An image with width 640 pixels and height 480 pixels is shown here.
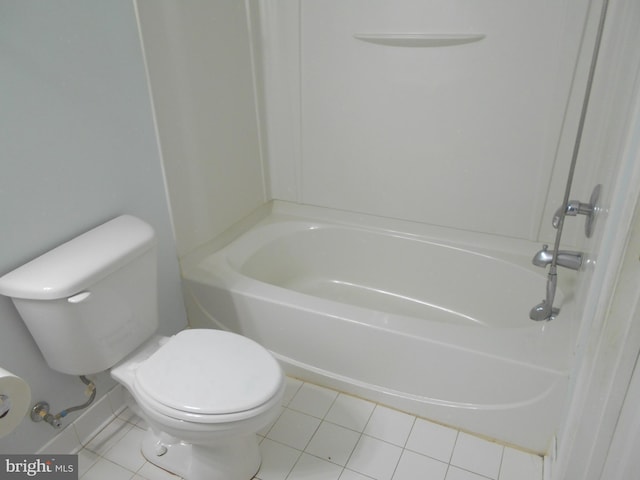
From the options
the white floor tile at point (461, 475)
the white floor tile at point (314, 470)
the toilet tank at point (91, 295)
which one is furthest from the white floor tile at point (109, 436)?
the white floor tile at point (461, 475)

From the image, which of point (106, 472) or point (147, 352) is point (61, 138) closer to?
point (147, 352)

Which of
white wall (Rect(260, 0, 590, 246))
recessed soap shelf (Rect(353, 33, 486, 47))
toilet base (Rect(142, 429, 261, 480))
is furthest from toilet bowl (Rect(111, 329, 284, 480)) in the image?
recessed soap shelf (Rect(353, 33, 486, 47))

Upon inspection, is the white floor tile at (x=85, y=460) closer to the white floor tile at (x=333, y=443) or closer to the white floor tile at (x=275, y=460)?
the white floor tile at (x=275, y=460)

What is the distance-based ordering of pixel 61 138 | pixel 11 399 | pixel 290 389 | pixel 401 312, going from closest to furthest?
1. pixel 11 399
2. pixel 61 138
3. pixel 290 389
4. pixel 401 312

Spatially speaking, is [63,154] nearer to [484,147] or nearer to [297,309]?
[297,309]

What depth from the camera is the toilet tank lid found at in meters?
1.21

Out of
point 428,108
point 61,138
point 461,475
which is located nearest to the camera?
point 61,138

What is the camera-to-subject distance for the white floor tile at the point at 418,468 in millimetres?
1457

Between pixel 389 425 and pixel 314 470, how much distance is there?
0.29m

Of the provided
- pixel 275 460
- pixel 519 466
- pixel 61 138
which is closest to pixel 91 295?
pixel 61 138

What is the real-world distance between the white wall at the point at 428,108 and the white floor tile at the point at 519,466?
Answer: 81 cm

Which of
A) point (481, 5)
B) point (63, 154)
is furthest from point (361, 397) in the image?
point (481, 5)

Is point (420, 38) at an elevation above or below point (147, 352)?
above

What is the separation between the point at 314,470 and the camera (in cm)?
149
